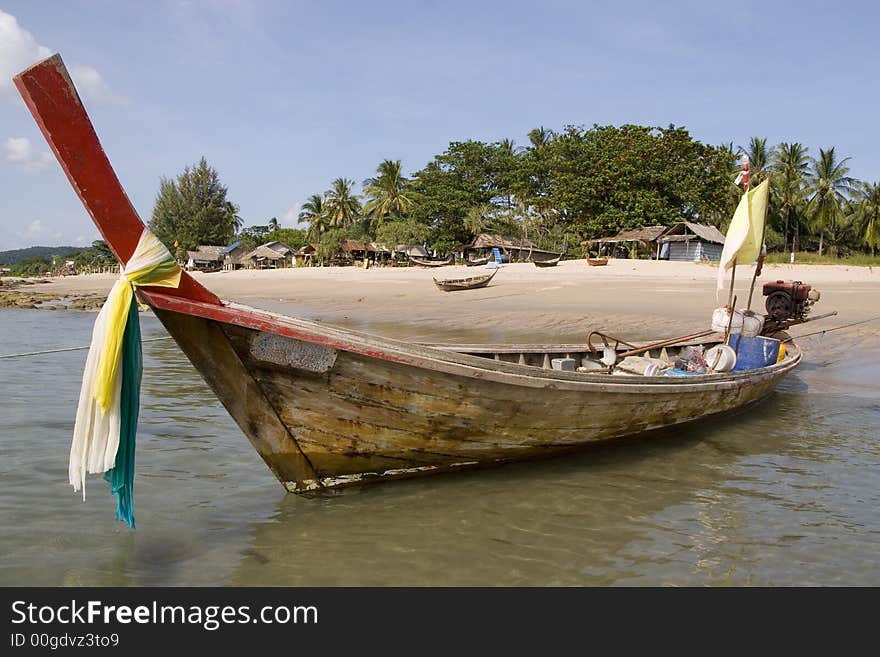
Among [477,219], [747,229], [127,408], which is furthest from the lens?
[477,219]

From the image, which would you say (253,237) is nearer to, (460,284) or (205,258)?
(205,258)

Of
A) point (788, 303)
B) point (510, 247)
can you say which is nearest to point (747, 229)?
point (788, 303)

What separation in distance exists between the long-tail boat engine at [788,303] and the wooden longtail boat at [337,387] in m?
5.06

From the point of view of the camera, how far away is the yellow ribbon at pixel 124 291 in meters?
3.32

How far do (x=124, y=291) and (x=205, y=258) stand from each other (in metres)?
58.7

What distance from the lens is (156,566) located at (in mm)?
3818

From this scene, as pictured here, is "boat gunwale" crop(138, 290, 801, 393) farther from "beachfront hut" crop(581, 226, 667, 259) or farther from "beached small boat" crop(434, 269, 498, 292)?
"beachfront hut" crop(581, 226, 667, 259)

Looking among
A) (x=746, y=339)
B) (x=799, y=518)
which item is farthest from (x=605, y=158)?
(x=799, y=518)

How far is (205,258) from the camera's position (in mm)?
58344

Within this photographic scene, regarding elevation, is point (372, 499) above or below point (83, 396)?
below

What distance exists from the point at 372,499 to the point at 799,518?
3.13m

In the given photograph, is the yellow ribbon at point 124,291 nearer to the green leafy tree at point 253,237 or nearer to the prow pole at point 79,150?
the prow pole at point 79,150

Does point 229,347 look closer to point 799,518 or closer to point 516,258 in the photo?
point 799,518

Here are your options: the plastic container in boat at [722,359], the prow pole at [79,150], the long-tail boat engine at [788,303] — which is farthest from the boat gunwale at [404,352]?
the long-tail boat engine at [788,303]
